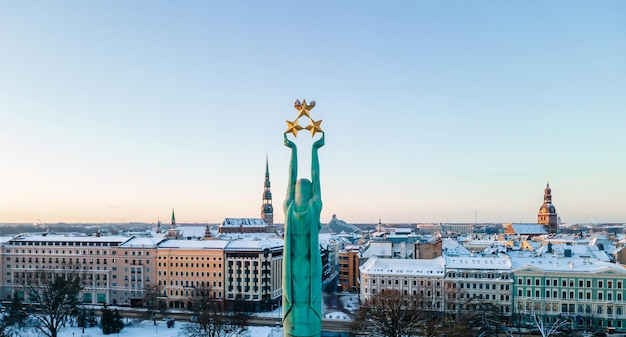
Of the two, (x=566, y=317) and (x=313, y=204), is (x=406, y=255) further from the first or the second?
(x=313, y=204)

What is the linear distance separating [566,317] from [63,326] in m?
65.9

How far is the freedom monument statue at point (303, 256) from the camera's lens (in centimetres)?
2059

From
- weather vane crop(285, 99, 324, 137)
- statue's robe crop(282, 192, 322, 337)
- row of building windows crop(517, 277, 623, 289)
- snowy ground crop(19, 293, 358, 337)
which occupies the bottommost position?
snowy ground crop(19, 293, 358, 337)

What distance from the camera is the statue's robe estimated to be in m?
20.6

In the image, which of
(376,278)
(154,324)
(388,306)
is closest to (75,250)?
(154,324)

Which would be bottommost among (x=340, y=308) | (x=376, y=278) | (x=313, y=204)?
(x=340, y=308)

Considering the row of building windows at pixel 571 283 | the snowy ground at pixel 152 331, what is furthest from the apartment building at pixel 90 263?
the row of building windows at pixel 571 283

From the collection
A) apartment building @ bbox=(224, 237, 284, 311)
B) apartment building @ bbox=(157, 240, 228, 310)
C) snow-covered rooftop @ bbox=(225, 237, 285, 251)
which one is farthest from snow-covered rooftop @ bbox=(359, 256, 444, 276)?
apartment building @ bbox=(157, 240, 228, 310)

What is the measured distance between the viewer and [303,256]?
68.5 ft

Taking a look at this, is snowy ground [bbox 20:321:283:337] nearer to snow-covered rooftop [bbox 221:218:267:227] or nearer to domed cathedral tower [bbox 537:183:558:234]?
snow-covered rooftop [bbox 221:218:267:227]

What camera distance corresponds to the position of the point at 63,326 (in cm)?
6238

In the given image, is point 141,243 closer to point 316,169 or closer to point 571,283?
point 571,283

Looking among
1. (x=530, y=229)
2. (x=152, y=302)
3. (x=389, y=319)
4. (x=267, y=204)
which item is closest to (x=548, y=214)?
(x=530, y=229)

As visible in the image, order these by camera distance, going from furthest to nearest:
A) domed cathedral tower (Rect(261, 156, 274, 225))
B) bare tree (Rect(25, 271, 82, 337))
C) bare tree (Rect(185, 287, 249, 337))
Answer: domed cathedral tower (Rect(261, 156, 274, 225)) < bare tree (Rect(25, 271, 82, 337)) < bare tree (Rect(185, 287, 249, 337))
